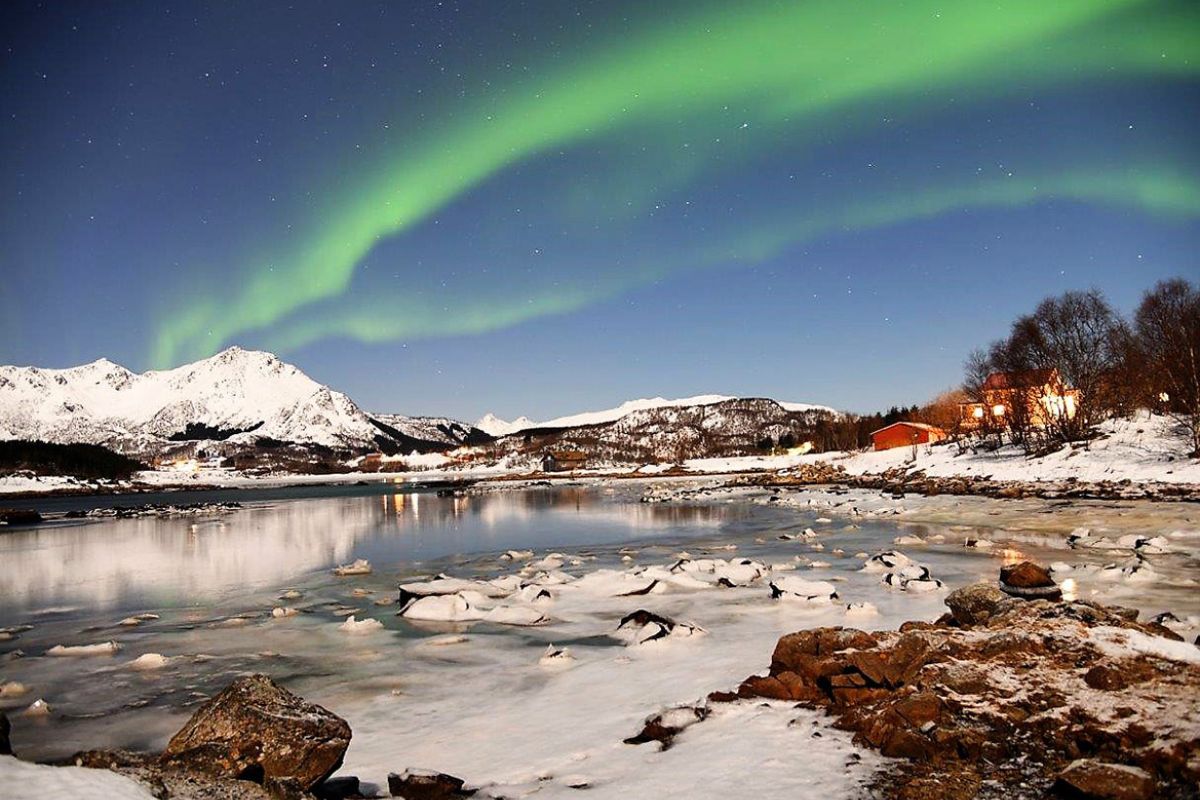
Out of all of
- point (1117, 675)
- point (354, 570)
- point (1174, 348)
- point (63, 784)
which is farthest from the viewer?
point (1174, 348)

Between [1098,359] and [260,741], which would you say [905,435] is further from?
[260,741]

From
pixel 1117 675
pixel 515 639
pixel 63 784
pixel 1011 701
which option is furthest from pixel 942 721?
pixel 515 639

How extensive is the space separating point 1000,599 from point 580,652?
22.1ft

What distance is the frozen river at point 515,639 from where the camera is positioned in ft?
23.8

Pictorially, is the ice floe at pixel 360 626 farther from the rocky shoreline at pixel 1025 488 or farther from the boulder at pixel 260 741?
the rocky shoreline at pixel 1025 488

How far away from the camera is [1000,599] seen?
10398 mm

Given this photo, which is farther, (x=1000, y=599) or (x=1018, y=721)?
(x=1000, y=599)

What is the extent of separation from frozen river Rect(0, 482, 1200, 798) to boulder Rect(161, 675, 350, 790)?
43.5 inches

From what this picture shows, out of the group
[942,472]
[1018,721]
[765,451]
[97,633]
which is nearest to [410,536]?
[97,633]

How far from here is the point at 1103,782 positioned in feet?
16.5

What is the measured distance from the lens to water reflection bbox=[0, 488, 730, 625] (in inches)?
840

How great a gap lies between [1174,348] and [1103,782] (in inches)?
2352

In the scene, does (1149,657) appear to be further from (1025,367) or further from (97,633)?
(1025,367)

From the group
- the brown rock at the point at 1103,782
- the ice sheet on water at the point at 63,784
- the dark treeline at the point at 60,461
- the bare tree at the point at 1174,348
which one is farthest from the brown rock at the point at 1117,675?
the dark treeline at the point at 60,461
